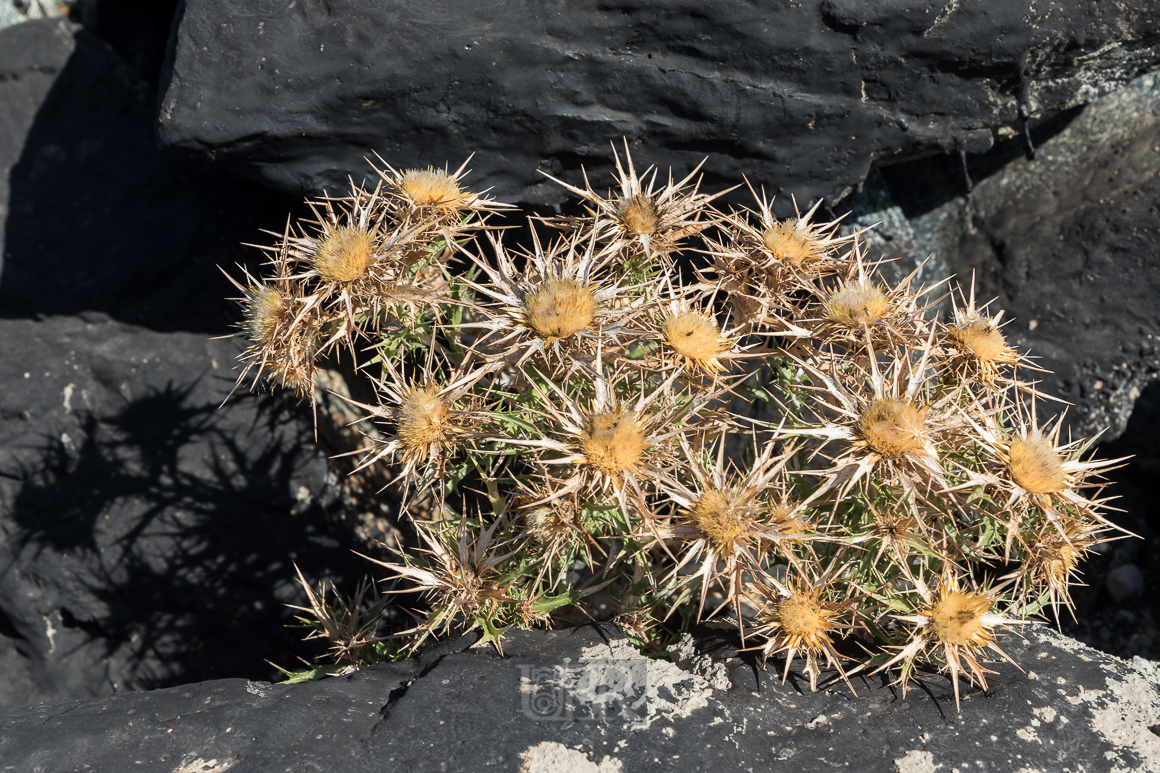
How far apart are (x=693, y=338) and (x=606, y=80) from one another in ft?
4.20

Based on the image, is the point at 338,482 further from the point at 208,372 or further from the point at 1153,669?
the point at 1153,669

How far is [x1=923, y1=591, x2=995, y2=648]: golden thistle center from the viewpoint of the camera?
1.89m

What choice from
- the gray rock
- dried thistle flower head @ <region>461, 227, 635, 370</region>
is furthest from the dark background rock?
the gray rock

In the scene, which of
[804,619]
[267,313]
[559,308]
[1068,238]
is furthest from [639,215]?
[1068,238]

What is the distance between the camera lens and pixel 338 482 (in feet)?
10.1

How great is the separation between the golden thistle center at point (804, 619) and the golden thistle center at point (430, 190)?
1.48 meters

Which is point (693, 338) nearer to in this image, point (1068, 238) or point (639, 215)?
point (639, 215)

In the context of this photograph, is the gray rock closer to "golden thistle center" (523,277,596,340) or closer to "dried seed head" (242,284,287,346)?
"golden thistle center" (523,277,596,340)

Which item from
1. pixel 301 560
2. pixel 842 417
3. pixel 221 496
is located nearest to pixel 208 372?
pixel 221 496

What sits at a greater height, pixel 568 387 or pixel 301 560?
pixel 568 387

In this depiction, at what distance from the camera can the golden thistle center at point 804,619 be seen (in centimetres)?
191

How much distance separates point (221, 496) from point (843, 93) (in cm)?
286

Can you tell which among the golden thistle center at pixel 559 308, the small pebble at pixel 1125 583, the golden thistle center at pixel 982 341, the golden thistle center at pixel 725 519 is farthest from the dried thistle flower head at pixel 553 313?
the small pebble at pixel 1125 583

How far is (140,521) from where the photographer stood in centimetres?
292
